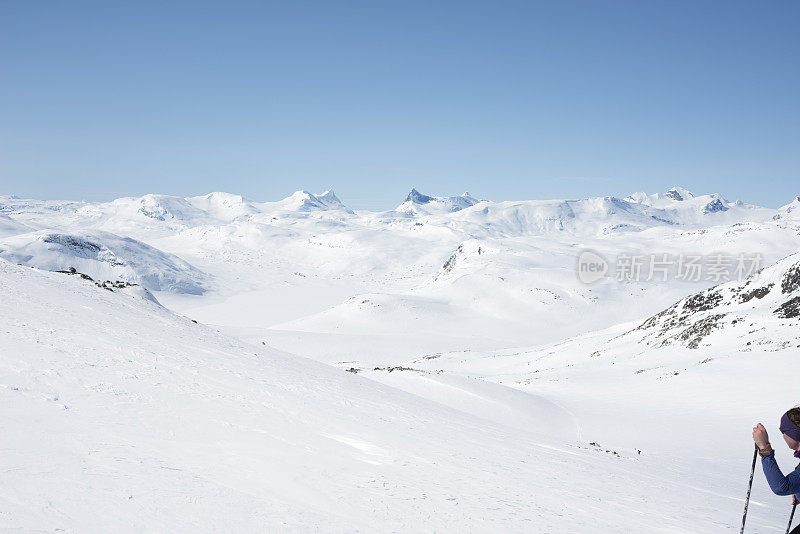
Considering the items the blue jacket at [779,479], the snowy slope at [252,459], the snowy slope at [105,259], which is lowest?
the snowy slope at [252,459]

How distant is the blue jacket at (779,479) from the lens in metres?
5.29

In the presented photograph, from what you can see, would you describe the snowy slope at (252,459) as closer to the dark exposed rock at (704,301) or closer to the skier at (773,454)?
the skier at (773,454)

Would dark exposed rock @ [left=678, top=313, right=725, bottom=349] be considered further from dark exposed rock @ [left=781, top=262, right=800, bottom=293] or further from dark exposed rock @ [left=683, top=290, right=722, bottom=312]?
dark exposed rock @ [left=781, top=262, right=800, bottom=293]

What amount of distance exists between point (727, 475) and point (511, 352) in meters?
46.8

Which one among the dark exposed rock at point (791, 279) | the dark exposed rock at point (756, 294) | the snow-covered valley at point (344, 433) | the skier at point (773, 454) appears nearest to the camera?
the skier at point (773, 454)

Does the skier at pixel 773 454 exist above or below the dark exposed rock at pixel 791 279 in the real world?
below

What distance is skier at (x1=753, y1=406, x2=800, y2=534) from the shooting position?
505 cm

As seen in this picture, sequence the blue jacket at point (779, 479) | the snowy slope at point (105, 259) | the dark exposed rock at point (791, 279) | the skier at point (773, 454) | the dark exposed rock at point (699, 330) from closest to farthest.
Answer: the skier at point (773, 454) < the blue jacket at point (779, 479) < the dark exposed rock at point (699, 330) < the dark exposed rock at point (791, 279) < the snowy slope at point (105, 259)

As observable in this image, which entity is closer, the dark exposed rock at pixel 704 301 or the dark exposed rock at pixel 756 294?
the dark exposed rock at pixel 756 294

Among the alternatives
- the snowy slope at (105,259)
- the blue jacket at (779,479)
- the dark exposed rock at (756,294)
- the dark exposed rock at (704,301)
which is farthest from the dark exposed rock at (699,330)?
the snowy slope at (105,259)

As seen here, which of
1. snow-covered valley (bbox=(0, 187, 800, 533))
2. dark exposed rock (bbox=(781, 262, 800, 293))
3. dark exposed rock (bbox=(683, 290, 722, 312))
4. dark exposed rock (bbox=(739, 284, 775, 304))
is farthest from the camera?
dark exposed rock (bbox=(683, 290, 722, 312))

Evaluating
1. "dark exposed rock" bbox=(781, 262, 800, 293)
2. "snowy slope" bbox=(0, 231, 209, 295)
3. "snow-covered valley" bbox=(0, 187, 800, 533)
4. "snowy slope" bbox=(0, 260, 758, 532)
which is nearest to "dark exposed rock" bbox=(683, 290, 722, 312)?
"dark exposed rock" bbox=(781, 262, 800, 293)

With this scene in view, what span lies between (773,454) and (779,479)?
0.59 meters

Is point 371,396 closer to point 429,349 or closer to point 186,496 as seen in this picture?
point 186,496
